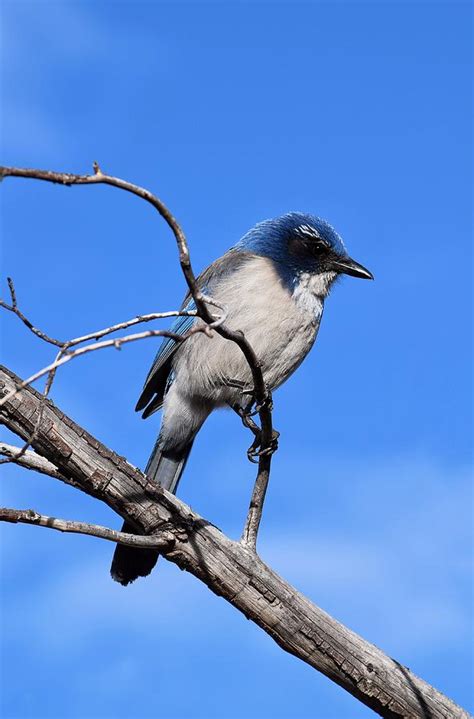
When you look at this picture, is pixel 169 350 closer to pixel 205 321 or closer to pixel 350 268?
pixel 350 268

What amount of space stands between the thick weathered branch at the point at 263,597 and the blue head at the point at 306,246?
239cm

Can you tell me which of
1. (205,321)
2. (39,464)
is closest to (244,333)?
(39,464)

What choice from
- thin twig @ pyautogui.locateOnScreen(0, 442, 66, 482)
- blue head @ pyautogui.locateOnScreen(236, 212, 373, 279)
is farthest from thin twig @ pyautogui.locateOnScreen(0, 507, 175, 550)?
blue head @ pyautogui.locateOnScreen(236, 212, 373, 279)

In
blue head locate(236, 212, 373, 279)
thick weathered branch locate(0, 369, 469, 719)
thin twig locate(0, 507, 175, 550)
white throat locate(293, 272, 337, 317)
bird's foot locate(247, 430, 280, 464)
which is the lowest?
thin twig locate(0, 507, 175, 550)

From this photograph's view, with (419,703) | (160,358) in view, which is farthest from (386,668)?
(160,358)

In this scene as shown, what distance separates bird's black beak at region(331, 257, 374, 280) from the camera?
7008 millimetres

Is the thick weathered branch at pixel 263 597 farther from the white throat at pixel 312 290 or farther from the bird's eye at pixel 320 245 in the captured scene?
the bird's eye at pixel 320 245

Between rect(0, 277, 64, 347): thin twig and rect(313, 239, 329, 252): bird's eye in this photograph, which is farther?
rect(313, 239, 329, 252): bird's eye

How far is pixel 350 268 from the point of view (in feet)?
23.0

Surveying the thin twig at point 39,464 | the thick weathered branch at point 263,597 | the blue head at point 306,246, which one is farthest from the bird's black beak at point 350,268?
the thin twig at point 39,464

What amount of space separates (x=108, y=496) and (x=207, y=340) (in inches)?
68.5

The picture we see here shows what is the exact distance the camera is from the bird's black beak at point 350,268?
23.0ft

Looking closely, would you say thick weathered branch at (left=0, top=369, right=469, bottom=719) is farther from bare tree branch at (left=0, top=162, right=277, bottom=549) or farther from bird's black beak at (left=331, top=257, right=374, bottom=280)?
bird's black beak at (left=331, top=257, right=374, bottom=280)

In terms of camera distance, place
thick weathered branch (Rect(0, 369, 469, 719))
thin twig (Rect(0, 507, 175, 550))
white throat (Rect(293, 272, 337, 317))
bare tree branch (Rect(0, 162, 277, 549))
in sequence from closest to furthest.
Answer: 1. bare tree branch (Rect(0, 162, 277, 549))
2. thin twig (Rect(0, 507, 175, 550))
3. thick weathered branch (Rect(0, 369, 469, 719))
4. white throat (Rect(293, 272, 337, 317))
